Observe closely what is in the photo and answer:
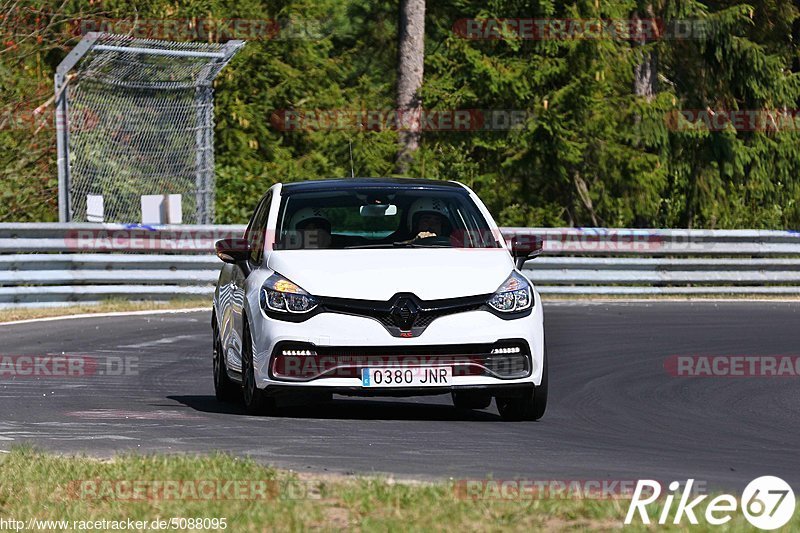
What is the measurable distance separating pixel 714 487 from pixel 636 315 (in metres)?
13.4

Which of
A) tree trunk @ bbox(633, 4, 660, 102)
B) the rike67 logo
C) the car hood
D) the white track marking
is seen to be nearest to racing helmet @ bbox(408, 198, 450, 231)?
the car hood

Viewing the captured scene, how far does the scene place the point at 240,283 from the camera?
11.5 meters

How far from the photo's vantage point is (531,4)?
3039 centimetres

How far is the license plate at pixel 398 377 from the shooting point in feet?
33.9

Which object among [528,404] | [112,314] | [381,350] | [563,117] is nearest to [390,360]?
[381,350]

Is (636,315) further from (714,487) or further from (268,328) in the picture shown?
(714,487)

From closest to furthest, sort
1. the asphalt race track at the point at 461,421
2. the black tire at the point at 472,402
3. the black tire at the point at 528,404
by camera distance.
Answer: the asphalt race track at the point at 461,421 < the black tire at the point at 528,404 < the black tire at the point at 472,402

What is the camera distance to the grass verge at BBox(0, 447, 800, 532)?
6.75m

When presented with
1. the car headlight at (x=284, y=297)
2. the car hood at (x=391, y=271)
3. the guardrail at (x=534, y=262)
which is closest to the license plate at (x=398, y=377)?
the car hood at (x=391, y=271)

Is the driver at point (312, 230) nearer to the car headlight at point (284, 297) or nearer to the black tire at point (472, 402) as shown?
the car headlight at point (284, 297)

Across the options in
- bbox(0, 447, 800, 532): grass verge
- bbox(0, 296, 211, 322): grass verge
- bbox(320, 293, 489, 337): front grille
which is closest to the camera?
bbox(0, 447, 800, 532): grass verge

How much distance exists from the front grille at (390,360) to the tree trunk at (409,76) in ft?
66.8

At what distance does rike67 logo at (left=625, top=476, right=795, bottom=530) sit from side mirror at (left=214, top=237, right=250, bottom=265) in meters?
4.42

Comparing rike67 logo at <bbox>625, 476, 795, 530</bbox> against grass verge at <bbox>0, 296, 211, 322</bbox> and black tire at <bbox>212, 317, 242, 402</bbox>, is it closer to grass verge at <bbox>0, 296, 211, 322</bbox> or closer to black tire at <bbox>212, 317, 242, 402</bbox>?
black tire at <bbox>212, 317, 242, 402</bbox>
